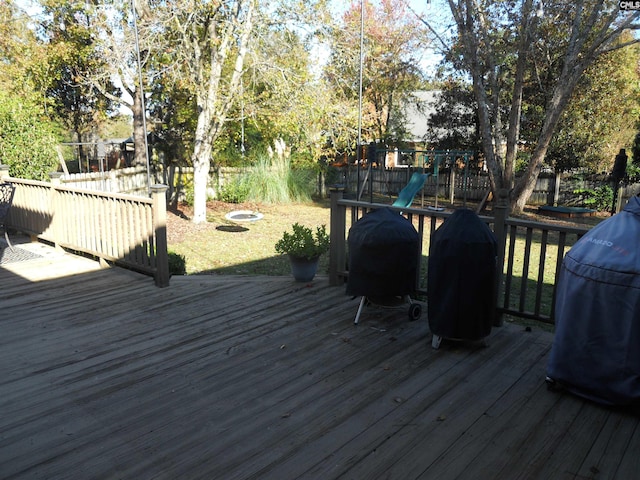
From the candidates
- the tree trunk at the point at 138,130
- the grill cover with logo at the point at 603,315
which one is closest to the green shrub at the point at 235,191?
the tree trunk at the point at 138,130

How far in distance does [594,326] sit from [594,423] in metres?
0.47

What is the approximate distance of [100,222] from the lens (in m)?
5.24

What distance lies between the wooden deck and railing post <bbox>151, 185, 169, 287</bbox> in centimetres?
57

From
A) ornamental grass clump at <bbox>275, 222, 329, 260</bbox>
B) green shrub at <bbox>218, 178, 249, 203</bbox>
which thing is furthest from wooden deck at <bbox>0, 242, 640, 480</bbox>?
green shrub at <bbox>218, 178, 249, 203</bbox>

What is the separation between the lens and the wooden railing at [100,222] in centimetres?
461

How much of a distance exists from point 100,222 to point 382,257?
128 inches

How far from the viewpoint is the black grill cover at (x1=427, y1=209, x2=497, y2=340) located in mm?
3039

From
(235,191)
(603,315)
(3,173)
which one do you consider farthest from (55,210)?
(235,191)

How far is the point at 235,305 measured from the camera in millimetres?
4195

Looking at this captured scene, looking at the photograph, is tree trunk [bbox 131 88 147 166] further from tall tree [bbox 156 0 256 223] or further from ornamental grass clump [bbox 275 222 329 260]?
ornamental grass clump [bbox 275 222 329 260]

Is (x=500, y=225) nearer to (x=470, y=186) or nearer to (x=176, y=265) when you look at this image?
(x=176, y=265)

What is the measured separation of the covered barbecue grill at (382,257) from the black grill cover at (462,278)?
1.31 feet

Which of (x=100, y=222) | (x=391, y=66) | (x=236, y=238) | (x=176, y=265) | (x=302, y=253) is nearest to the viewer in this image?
(x=302, y=253)

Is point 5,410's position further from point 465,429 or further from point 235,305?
point 465,429
